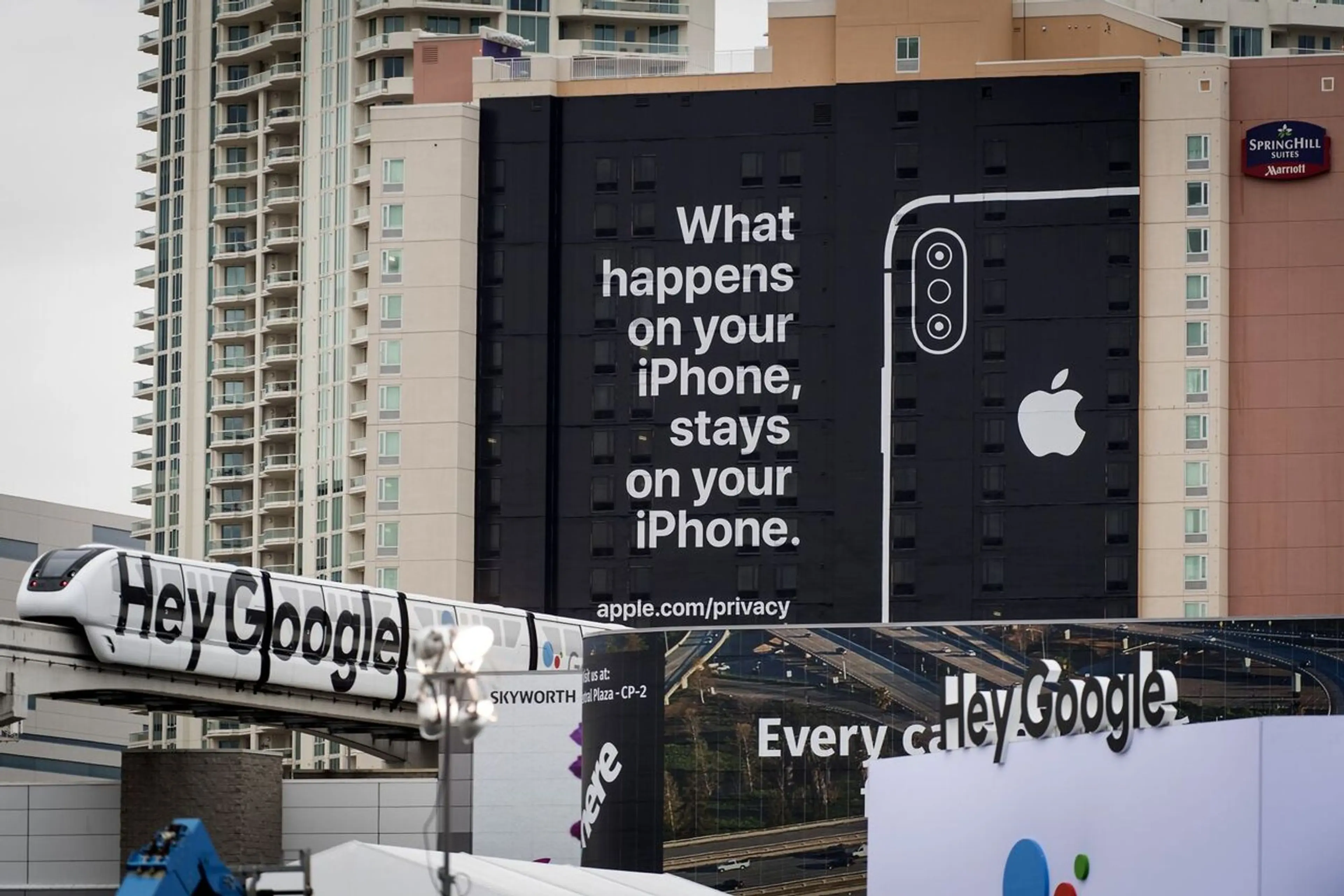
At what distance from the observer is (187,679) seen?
82.6m

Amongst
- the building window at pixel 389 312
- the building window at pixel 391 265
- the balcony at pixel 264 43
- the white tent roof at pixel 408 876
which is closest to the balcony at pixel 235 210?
the balcony at pixel 264 43

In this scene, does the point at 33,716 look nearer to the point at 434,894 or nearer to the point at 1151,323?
the point at 1151,323

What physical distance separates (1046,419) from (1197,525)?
737cm

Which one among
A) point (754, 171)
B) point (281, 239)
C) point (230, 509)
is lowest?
point (230, 509)

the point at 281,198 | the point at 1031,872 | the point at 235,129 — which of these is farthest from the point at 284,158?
the point at 1031,872

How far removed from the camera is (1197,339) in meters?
108

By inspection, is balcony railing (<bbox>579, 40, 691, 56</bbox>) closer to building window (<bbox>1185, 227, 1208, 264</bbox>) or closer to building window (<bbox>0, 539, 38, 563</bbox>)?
building window (<bbox>0, 539, 38, 563</bbox>)

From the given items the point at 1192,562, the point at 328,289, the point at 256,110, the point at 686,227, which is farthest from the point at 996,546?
the point at 256,110

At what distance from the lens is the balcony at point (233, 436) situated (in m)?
146

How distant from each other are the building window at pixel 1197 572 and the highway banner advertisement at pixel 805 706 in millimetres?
22753

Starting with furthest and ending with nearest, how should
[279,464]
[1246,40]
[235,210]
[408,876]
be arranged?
1. [1246,40]
2. [235,210]
3. [279,464]
4. [408,876]

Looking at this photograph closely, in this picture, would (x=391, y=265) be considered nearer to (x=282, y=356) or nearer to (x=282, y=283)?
(x=282, y=356)

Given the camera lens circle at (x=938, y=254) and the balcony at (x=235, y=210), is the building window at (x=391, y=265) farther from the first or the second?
the balcony at (x=235, y=210)

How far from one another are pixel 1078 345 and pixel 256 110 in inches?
2265
